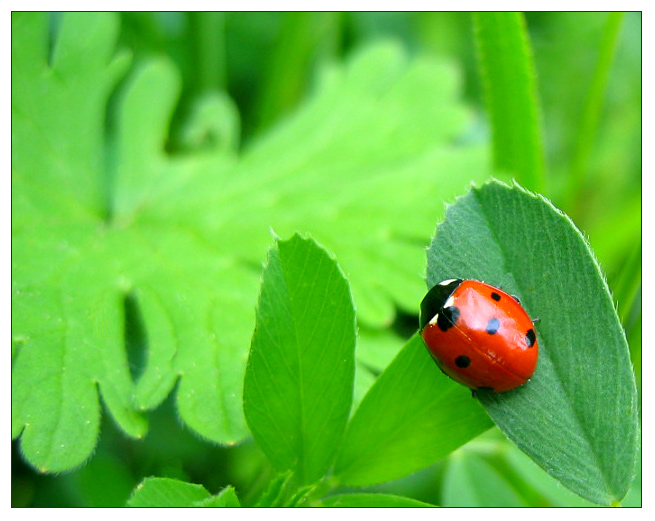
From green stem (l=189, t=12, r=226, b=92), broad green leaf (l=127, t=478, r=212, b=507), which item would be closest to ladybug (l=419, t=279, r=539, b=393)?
broad green leaf (l=127, t=478, r=212, b=507)

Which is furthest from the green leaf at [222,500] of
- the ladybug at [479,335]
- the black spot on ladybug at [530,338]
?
the black spot on ladybug at [530,338]

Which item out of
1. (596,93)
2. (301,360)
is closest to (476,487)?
(301,360)

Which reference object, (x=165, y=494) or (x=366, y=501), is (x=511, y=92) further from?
(x=165, y=494)

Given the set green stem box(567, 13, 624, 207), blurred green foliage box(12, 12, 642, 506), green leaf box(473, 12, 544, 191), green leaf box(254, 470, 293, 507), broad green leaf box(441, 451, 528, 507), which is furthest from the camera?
blurred green foliage box(12, 12, 642, 506)

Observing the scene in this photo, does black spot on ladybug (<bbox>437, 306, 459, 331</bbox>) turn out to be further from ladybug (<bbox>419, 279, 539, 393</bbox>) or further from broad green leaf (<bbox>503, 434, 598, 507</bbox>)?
broad green leaf (<bbox>503, 434, 598, 507</bbox>)

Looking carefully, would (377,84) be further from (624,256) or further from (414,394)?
(414,394)

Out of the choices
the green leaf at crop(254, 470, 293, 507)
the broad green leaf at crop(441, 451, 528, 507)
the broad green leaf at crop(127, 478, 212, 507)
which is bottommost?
the broad green leaf at crop(441, 451, 528, 507)

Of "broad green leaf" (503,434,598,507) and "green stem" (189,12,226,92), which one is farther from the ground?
"green stem" (189,12,226,92)

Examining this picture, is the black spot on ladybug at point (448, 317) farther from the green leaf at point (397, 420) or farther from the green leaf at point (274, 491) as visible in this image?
the green leaf at point (274, 491)
